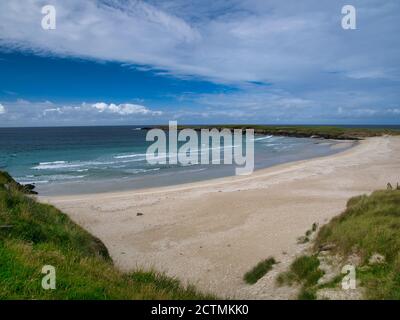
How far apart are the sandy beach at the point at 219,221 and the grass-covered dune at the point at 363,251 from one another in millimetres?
842

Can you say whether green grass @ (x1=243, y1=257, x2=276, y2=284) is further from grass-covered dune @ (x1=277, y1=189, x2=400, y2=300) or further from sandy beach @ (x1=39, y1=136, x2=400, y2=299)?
Answer: grass-covered dune @ (x1=277, y1=189, x2=400, y2=300)

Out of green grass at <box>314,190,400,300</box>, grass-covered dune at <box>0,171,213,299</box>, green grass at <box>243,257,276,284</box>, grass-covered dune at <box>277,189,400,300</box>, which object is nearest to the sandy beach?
green grass at <box>243,257,276,284</box>

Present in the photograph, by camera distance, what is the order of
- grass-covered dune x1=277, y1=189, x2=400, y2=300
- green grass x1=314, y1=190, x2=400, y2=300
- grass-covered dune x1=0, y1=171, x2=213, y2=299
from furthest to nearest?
grass-covered dune x1=277, y1=189, x2=400, y2=300 < green grass x1=314, y1=190, x2=400, y2=300 < grass-covered dune x1=0, y1=171, x2=213, y2=299

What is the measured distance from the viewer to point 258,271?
10367mm

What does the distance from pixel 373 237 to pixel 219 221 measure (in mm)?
8979

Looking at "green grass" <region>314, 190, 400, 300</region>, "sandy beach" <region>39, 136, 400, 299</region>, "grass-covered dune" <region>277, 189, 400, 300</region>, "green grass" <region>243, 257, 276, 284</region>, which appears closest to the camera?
"green grass" <region>314, 190, 400, 300</region>

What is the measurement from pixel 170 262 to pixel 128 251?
218 cm

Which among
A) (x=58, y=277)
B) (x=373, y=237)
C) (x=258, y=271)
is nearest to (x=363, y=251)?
(x=373, y=237)

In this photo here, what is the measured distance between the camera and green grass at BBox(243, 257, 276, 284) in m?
10.1

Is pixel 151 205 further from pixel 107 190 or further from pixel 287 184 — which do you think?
pixel 287 184
